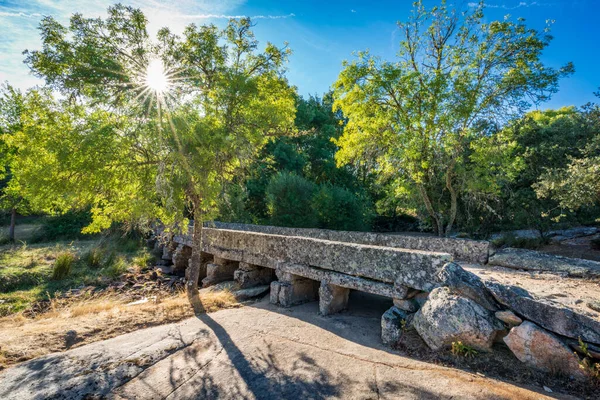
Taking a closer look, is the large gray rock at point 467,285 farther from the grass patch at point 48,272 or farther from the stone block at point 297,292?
the grass patch at point 48,272

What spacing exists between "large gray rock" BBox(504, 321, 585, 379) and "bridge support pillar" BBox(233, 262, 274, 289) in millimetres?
5270

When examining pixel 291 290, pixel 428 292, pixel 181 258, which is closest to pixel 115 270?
pixel 181 258

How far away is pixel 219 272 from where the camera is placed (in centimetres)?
832

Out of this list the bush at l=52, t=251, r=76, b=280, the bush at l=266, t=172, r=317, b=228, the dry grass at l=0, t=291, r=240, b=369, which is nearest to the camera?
the dry grass at l=0, t=291, r=240, b=369

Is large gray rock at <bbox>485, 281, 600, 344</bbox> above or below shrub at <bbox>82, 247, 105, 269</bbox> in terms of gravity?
above

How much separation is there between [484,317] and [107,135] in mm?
6122

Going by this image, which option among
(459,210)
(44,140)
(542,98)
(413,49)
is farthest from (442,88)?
(44,140)

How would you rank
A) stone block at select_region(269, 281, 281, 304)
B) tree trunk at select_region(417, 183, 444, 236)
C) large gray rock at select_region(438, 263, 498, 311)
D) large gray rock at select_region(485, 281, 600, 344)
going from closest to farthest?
1. large gray rock at select_region(485, 281, 600, 344)
2. large gray rock at select_region(438, 263, 498, 311)
3. stone block at select_region(269, 281, 281, 304)
4. tree trunk at select_region(417, 183, 444, 236)

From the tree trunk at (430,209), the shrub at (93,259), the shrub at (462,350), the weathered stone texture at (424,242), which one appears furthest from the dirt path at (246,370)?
the shrub at (93,259)

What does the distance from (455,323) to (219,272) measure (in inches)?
251

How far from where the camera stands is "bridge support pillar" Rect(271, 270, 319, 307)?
19.2 feet

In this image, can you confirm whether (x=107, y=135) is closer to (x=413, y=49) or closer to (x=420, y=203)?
(x=413, y=49)

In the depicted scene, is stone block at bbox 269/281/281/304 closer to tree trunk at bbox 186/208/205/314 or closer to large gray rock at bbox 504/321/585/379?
tree trunk at bbox 186/208/205/314

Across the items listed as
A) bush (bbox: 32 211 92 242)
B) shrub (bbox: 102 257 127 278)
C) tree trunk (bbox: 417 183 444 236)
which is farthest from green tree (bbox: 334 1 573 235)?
bush (bbox: 32 211 92 242)
